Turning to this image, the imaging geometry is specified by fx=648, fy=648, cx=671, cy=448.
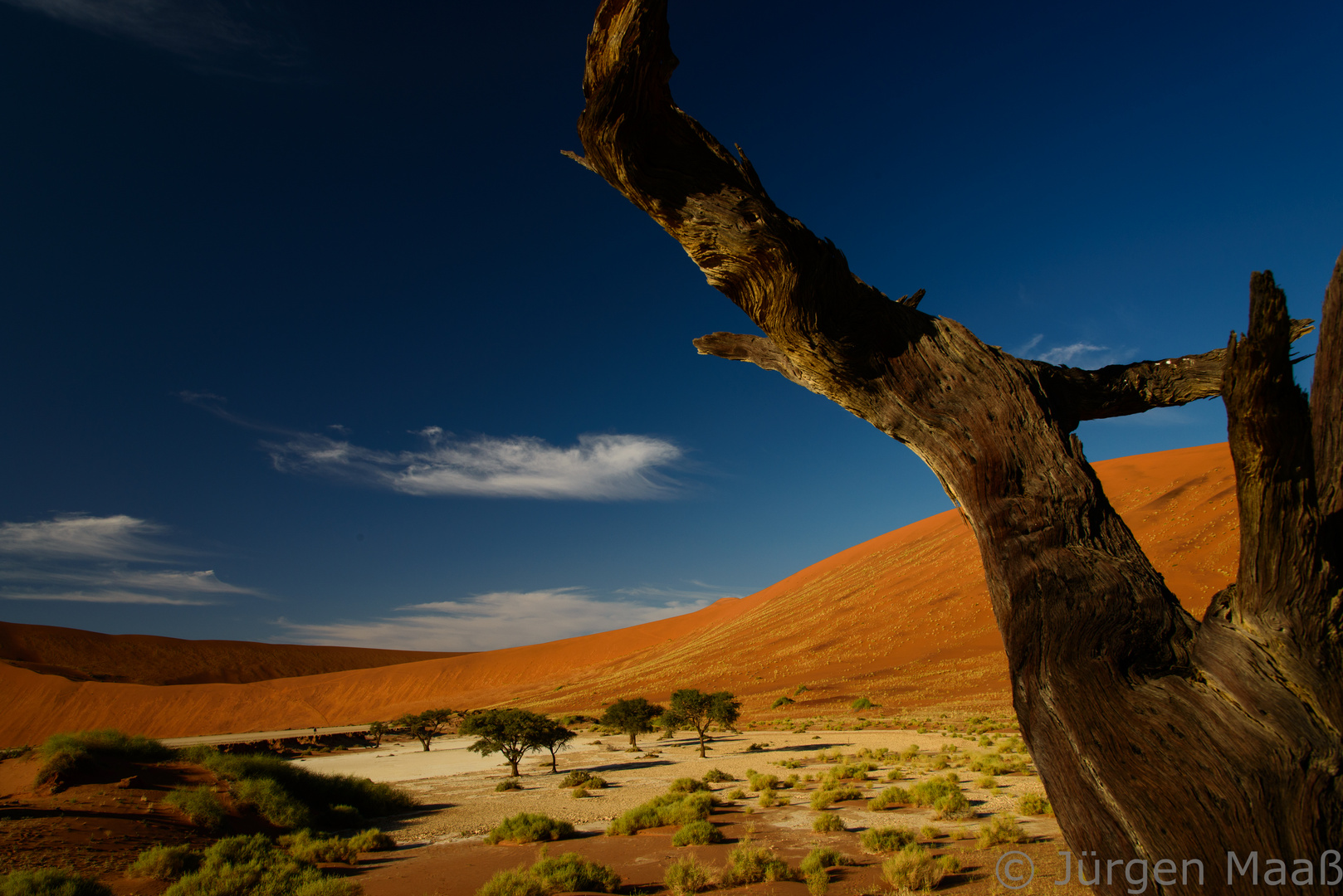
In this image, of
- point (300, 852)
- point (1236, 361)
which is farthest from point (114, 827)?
point (1236, 361)

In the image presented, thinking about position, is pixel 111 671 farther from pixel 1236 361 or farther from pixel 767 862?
pixel 1236 361

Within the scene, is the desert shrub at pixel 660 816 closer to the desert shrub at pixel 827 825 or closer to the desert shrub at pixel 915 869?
the desert shrub at pixel 827 825

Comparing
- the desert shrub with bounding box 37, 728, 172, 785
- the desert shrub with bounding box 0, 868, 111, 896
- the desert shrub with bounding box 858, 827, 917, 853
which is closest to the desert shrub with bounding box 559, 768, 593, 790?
the desert shrub with bounding box 858, 827, 917, 853

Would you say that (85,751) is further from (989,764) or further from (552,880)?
(989,764)

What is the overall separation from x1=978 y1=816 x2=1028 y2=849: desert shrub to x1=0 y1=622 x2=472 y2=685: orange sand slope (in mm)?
86241

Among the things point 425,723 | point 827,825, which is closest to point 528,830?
point 827,825

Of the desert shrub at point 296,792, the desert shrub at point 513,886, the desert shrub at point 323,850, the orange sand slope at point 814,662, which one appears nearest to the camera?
the desert shrub at point 513,886

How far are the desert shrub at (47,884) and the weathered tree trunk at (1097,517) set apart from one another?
993cm

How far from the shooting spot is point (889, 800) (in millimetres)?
12555

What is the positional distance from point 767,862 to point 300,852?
784cm

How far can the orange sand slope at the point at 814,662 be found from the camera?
36812 millimetres

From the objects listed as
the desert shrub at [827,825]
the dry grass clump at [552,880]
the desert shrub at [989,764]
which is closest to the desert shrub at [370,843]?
the dry grass clump at [552,880]

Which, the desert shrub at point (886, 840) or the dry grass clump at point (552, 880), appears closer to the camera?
the dry grass clump at point (552, 880)

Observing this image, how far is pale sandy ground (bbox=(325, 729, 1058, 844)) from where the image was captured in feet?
40.9
